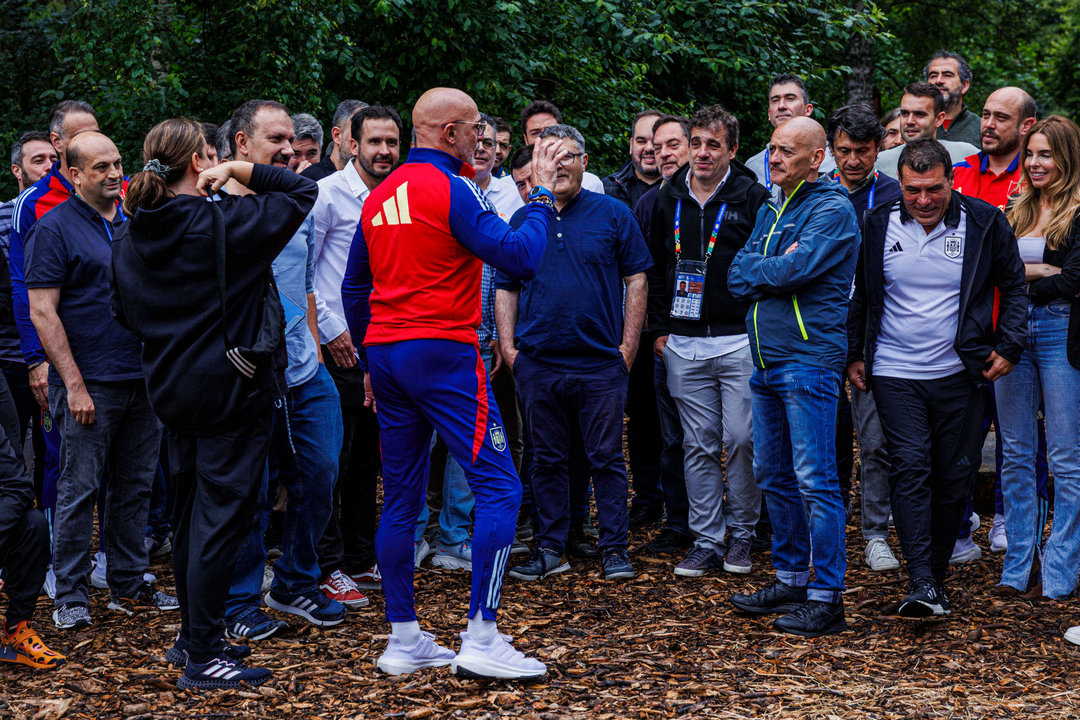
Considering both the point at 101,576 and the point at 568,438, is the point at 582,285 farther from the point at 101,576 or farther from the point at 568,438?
the point at 101,576

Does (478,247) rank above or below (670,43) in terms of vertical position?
below

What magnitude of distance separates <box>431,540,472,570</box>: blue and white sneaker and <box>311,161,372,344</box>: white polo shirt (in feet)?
4.88

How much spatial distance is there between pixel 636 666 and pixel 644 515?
253 centimetres

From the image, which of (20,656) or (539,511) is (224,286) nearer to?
(20,656)

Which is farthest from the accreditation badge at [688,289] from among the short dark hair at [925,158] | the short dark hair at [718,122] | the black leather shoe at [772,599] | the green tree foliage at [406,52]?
the green tree foliage at [406,52]

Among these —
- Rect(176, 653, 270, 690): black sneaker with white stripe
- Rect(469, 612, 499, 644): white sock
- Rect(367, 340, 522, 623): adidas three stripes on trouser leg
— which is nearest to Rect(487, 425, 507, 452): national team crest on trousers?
Rect(367, 340, 522, 623): adidas three stripes on trouser leg

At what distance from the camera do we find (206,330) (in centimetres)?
432

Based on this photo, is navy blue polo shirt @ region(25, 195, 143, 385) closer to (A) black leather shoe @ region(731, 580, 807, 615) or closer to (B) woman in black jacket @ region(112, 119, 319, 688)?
(B) woman in black jacket @ region(112, 119, 319, 688)

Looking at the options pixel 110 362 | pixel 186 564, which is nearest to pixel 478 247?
pixel 186 564

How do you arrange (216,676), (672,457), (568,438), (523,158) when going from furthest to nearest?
(523,158)
(672,457)
(568,438)
(216,676)

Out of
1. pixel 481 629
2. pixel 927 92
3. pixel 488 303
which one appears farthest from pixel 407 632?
pixel 927 92

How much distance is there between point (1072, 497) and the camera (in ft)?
18.2

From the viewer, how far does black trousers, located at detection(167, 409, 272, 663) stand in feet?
14.4

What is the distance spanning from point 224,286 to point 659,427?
12.1 feet
